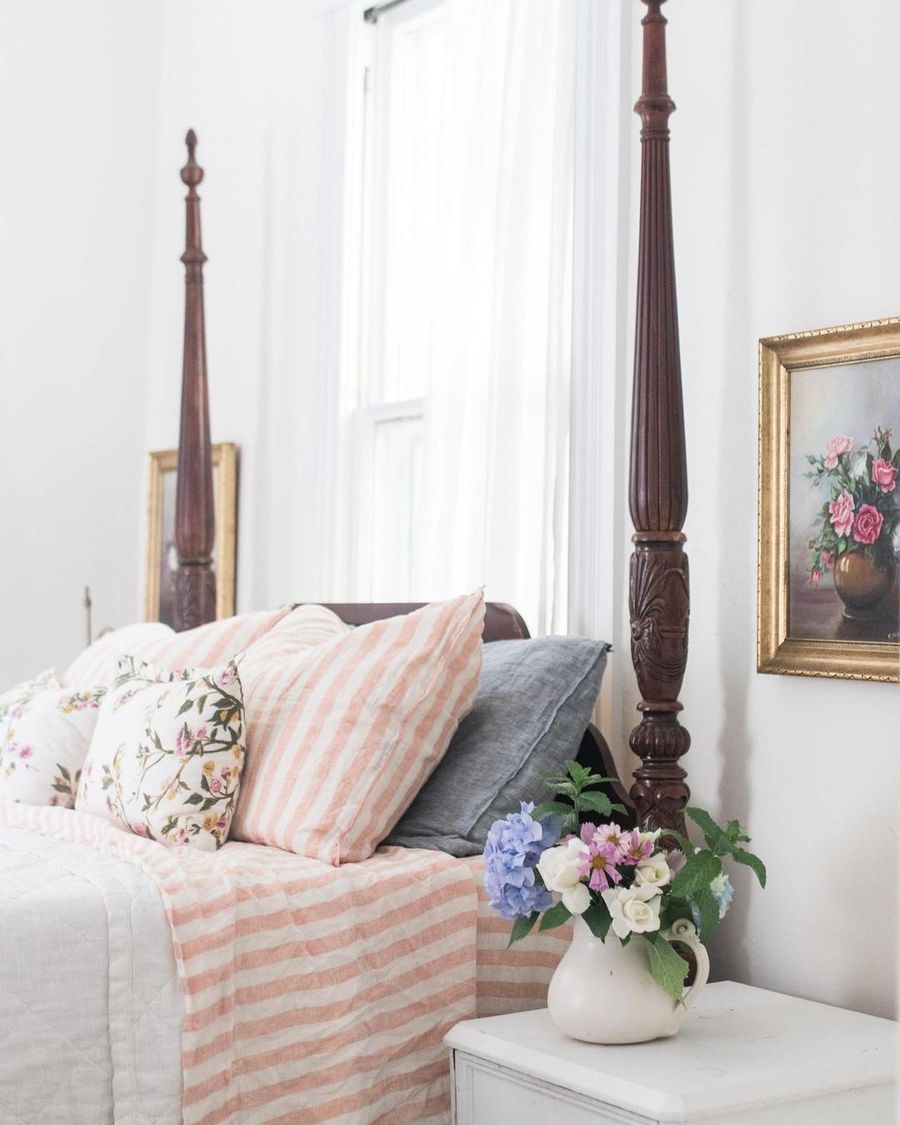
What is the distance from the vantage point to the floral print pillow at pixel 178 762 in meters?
2.32

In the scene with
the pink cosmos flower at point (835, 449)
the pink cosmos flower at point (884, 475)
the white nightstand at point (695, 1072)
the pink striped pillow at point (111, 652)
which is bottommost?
the white nightstand at point (695, 1072)

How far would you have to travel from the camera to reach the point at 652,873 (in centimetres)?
194

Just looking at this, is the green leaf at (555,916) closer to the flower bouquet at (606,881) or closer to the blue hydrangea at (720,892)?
the flower bouquet at (606,881)

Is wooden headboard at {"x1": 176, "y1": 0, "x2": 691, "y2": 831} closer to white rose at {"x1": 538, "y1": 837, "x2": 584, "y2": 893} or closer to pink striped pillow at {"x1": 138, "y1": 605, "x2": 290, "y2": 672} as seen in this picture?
white rose at {"x1": 538, "y1": 837, "x2": 584, "y2": 893}

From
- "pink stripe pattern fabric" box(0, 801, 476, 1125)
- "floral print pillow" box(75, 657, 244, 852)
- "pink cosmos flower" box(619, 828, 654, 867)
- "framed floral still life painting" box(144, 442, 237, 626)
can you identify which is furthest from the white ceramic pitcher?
"framed floral still life painting" box(144, 442, 237, 626)

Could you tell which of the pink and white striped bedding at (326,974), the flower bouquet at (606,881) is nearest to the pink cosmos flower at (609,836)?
the flower bouquet at (606,881)

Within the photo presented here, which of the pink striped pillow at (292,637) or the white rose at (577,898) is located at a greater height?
the pink striped pillow at (292,637)

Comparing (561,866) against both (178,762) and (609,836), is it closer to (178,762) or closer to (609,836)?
(609,836)

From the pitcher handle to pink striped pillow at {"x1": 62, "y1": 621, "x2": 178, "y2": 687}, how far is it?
4.72ft

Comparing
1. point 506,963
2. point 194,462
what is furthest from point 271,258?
point 506,963

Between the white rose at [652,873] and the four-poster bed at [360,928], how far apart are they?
0.41 m

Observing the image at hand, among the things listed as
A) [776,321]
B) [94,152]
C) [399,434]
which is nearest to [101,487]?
[94,152]

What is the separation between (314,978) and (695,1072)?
0.57 metres

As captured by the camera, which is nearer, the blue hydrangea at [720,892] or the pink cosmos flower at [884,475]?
the blue hydrangea at [720,892]
